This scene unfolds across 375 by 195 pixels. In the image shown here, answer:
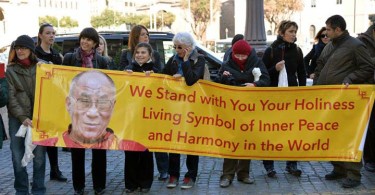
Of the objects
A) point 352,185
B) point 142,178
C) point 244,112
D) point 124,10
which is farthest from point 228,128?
point 124,10

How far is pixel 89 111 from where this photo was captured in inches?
228

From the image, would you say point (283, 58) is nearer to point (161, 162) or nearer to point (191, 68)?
point (191, 68)

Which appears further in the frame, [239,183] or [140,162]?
[239,183]

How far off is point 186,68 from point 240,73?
74cm

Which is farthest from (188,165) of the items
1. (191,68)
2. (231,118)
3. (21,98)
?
(21,98)

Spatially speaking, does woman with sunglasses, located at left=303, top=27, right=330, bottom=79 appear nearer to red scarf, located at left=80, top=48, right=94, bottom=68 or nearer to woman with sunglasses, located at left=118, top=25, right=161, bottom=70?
woman with sunglasses, located at left=118, top=25, right=161, bottom=70

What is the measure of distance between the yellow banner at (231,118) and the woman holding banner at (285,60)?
0.79 meters

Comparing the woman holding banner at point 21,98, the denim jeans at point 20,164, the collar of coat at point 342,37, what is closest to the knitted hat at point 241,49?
the collar of coat at point 342,37

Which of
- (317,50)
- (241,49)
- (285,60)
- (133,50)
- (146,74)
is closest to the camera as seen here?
(146,74)

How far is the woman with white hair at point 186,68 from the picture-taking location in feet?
19.6

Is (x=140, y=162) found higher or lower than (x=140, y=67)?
lower

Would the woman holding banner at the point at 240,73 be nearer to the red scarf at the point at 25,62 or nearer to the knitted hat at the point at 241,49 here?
the knitted hat at the point at 241,49

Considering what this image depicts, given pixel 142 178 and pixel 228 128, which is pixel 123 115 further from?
pixel 228 128

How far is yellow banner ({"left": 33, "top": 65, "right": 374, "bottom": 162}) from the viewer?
5.92 metres
